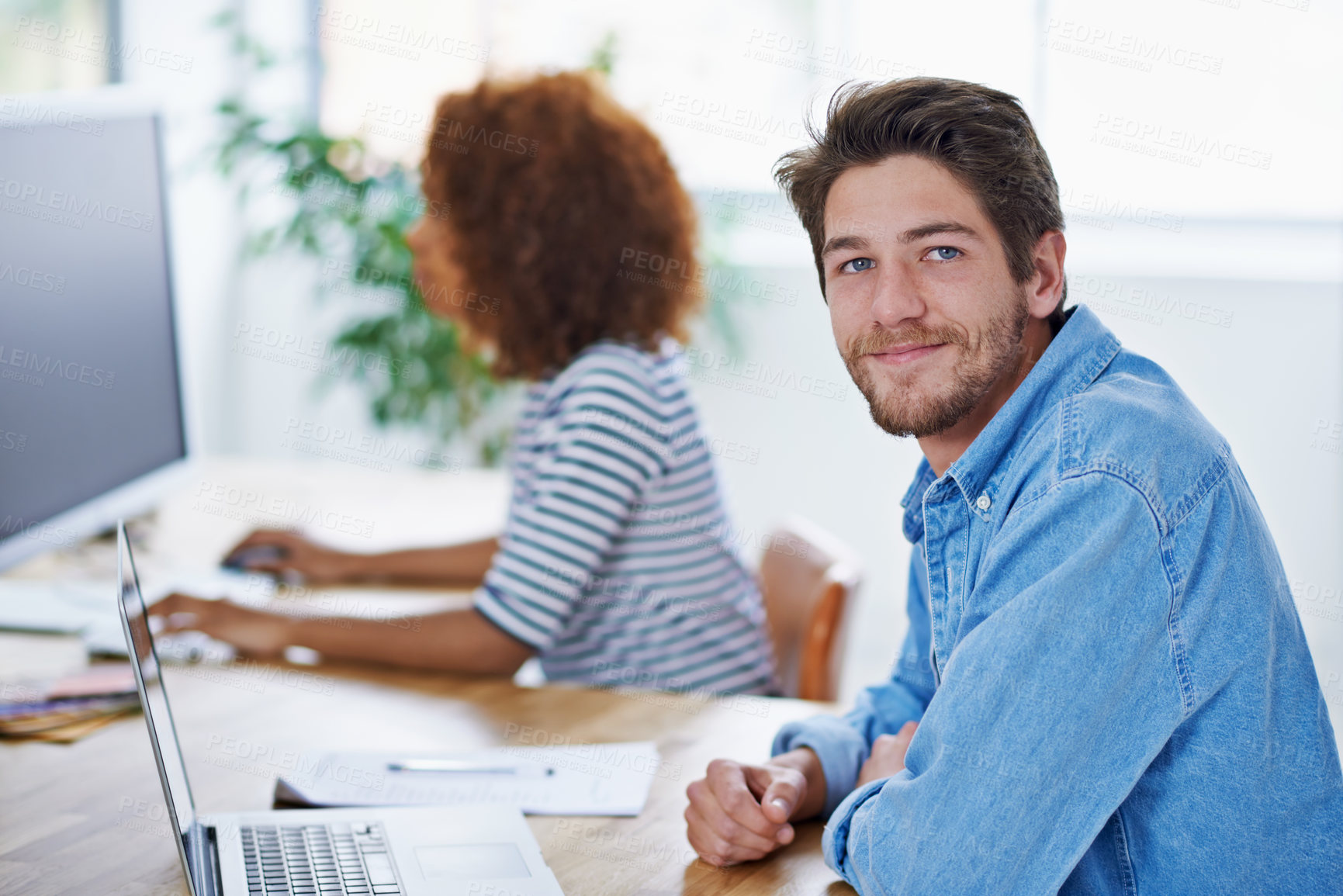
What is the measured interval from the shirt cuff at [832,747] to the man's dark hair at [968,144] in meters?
0.45

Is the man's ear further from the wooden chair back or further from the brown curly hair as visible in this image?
the brown curly hair

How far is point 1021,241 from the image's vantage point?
39.8 inches

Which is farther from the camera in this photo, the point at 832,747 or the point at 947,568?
the point at 832,747

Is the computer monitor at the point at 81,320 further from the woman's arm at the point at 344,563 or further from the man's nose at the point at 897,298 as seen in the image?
the man's nose at the point at 897,298

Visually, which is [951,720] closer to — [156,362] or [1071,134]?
[156,362]

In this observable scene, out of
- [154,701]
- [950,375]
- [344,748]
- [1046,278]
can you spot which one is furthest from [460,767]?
[1046,278]

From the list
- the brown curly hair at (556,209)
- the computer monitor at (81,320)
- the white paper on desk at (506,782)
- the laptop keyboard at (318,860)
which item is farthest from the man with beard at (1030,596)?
the computer monitor at (81,320)

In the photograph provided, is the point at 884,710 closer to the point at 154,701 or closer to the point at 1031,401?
the point at 1031,401

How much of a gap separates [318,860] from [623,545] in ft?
2.20

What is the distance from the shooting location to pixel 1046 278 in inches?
40.8

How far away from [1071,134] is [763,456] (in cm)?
119

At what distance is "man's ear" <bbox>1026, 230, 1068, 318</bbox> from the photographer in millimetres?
1024

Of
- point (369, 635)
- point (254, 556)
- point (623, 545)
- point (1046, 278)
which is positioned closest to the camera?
point (1046, 278)

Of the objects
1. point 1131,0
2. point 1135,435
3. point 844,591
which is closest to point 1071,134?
point 1131,0
